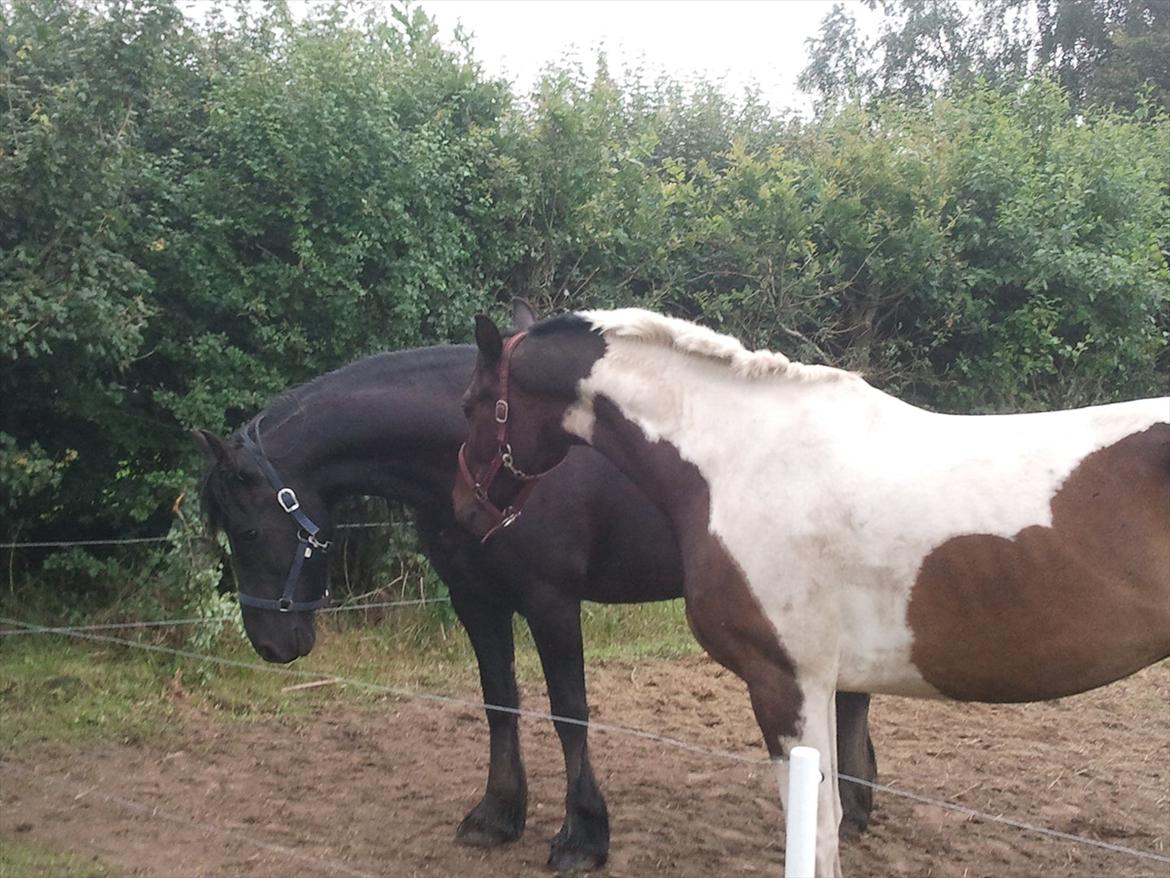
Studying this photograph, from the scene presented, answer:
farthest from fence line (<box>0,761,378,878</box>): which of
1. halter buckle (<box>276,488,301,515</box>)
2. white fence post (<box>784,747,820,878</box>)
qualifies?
white fence post (<box>784,747,820,878</box>)

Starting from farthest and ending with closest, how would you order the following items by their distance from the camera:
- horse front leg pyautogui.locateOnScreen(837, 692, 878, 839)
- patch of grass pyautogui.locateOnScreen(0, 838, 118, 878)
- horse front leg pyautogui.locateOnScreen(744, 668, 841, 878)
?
horse front leg pyautogui.locateOnScreen(837, 692, 878, 839)
patch of grass pyautogui.locateOnScreen(0, 838, 118, 878)
horse front leg pyautogui.locateOnScreen(744, 668, 841, 878)

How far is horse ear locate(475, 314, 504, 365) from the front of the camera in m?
3.38

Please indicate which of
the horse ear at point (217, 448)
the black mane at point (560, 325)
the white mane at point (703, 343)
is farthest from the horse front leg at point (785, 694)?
the horse ear at point (217, 448)

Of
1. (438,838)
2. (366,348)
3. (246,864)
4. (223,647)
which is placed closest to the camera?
(246,864)

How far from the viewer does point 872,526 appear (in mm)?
2922

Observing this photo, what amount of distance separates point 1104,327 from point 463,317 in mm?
5673

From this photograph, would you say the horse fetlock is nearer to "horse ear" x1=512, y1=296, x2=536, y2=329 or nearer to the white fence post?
"horse ear" x1=512, y1=296, x2=536, y2=329

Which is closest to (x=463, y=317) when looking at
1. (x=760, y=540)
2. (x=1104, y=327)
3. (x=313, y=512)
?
(x=313, y=512)

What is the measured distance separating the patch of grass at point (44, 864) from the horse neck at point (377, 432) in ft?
5.05

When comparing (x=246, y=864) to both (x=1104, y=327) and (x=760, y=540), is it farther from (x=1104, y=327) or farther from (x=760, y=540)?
(x=1104, y=327)

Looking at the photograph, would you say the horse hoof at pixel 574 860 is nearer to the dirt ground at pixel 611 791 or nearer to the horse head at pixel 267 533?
the dirt ground at pixel 611 791

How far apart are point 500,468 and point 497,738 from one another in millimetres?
1462

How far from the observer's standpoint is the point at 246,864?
3.96 metres

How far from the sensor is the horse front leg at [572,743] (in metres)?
4.04
